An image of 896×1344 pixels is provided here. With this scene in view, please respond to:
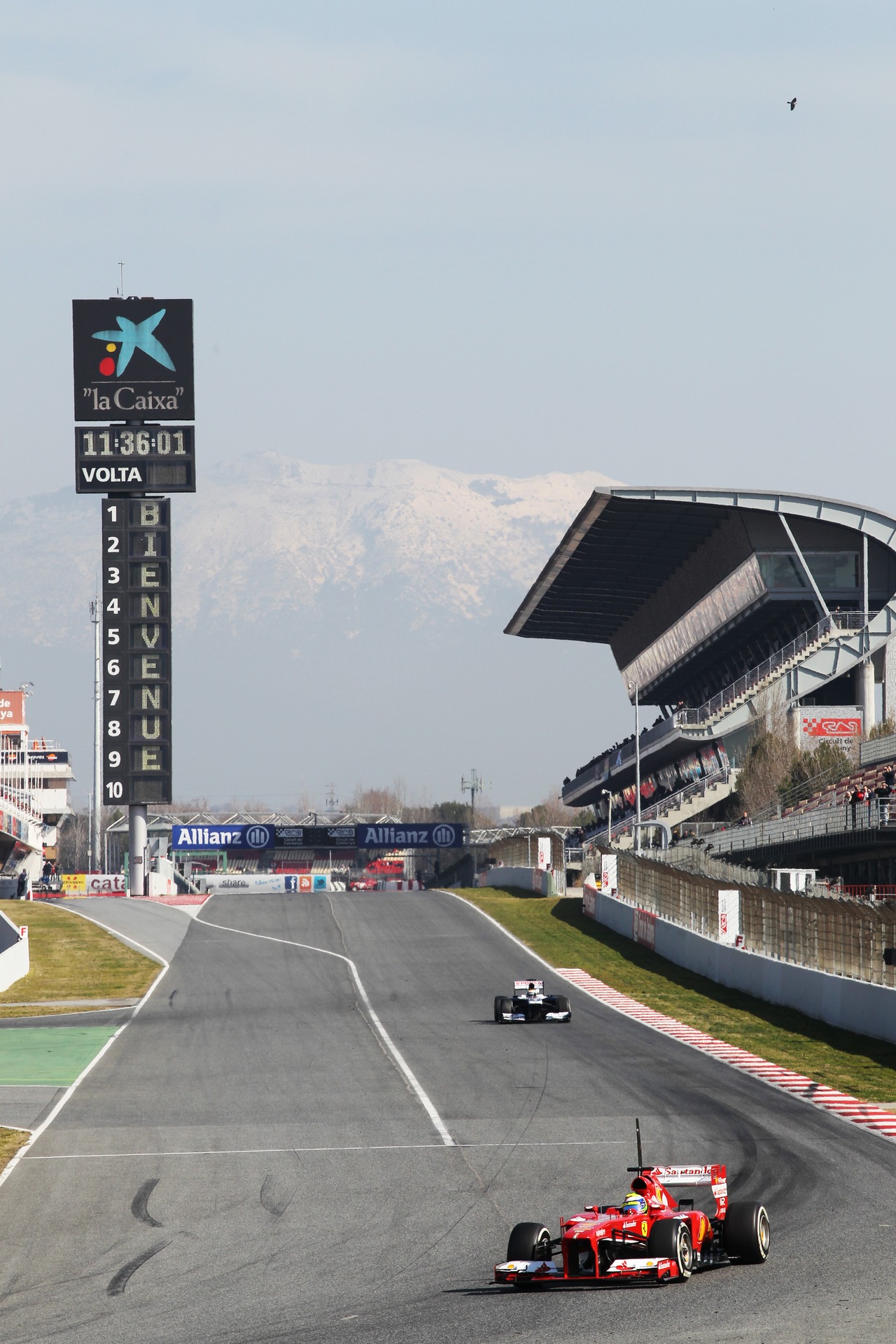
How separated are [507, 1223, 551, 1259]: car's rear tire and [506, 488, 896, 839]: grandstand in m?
74.9

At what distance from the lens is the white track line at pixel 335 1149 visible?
859 inches

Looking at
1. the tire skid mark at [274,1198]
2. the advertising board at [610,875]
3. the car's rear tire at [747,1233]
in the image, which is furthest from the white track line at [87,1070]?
the advertising board at [610,875]

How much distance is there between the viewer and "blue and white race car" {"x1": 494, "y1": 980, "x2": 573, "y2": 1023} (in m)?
37.0

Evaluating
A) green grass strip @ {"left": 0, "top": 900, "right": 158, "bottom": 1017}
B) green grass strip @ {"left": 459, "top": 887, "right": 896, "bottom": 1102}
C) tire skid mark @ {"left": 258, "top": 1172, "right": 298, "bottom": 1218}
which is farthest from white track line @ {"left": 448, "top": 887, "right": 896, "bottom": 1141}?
green grass strip @ {"left": 0, "top": 900, "right": 158, "bottom": 1017}

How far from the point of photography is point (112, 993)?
46719 millimetres

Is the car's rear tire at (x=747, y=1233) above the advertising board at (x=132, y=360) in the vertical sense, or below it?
below

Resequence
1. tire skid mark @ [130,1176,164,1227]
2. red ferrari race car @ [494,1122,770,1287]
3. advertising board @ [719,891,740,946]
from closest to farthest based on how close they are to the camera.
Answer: red ferrari race car @ [494,1122,770,1287]
tire skid mark @ [130,1176,164,1227]
advertising board @ [719,891,740,946]

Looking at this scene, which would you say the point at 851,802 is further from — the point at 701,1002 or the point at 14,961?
the point at 14,961

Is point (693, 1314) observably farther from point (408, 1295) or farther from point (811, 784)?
point (811, 784)

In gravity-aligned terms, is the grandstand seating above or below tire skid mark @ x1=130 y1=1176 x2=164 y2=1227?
above

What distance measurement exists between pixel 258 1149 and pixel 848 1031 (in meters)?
16.6

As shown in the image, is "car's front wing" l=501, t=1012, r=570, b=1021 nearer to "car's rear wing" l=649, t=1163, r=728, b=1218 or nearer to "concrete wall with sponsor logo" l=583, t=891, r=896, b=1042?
"concrete wall with sponsor logo" l=583, t=891, r=896, b=1042

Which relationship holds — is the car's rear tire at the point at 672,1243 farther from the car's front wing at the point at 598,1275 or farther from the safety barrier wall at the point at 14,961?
the safety barrier wall at the point at 14,961

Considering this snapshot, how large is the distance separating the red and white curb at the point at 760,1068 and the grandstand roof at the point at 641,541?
167 feet
